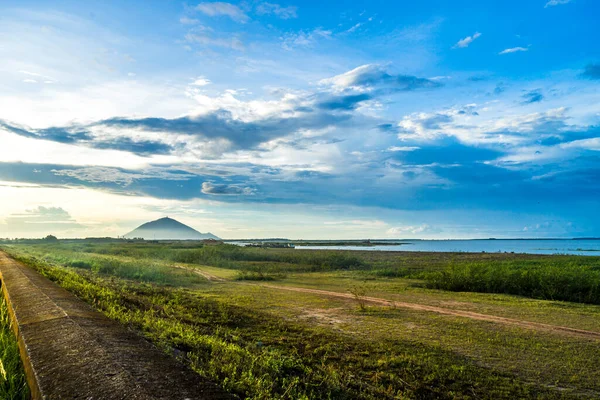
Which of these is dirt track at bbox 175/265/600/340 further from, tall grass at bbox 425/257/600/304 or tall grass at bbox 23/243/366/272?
tall grass at bbox 23/243/366/272

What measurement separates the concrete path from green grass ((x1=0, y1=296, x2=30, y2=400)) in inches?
6.5

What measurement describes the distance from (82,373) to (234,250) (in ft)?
147

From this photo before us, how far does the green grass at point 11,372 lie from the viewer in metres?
3.35

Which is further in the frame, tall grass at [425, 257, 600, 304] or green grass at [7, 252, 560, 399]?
tall grass at [425, 257, 600, 304]

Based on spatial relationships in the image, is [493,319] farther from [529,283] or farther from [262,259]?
[262,259]

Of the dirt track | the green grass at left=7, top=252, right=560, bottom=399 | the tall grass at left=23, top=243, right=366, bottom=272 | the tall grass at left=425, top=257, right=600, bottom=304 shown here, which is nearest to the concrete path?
the green grass at left=7, top=252, right=560, bottom=399

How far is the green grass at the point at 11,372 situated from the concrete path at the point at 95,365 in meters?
0.17

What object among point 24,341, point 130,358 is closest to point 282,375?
point 130,358

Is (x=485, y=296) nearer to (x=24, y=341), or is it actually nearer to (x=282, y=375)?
(x=282, y=375)

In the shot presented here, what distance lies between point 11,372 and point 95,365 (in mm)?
1371

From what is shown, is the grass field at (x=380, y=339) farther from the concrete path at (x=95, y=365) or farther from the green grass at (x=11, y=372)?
the green grass at (x=11, y=372)

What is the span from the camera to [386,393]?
18.8ft

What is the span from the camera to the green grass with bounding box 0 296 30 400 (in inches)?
132

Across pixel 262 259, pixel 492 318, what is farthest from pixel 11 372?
pixel 262 259
